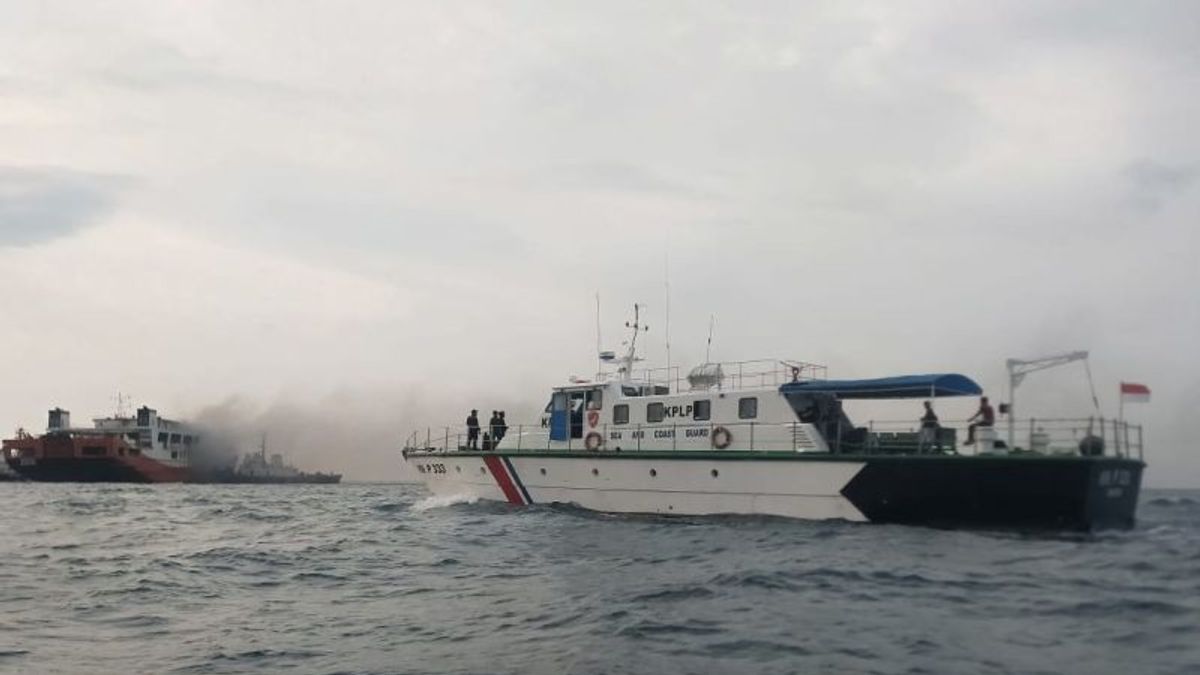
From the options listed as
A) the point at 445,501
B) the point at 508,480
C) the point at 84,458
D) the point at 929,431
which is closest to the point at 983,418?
the point at 929,431

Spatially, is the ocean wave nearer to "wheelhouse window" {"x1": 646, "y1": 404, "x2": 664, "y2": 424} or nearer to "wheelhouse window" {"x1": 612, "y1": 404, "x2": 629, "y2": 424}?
"wheelhouse window" {"x1": 612, "y1": 404, "x2": 629, "y2": 424}

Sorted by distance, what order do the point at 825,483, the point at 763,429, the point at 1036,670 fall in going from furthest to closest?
the point at 763,429, the point at 825,483, the point at 1036,670

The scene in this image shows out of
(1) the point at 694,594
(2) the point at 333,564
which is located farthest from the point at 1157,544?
(2) the point at 333,564

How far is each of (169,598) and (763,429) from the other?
1348 cm

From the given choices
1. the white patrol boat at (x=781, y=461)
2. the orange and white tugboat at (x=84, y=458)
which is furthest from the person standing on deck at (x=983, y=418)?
the orange and white tugboat at (x=84, y=458)

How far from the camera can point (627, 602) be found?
43.5 feet

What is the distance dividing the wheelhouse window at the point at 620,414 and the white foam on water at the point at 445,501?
5.51 meters

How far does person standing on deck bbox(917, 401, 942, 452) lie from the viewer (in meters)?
21.2

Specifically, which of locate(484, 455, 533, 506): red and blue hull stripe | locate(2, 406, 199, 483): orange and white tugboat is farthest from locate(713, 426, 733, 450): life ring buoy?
locate(2, 406, 199, 483): orange and white tugboat

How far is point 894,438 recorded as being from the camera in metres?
22.7

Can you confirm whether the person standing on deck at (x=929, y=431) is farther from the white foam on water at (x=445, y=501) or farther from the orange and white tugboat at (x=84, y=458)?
the orange and white tugboat at (x=84, y=458)

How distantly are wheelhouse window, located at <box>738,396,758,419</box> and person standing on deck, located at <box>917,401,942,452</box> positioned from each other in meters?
4.05

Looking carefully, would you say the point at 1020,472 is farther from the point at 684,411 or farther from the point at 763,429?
the point at 684,411

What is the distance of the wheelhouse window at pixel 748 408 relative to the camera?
24125mm
